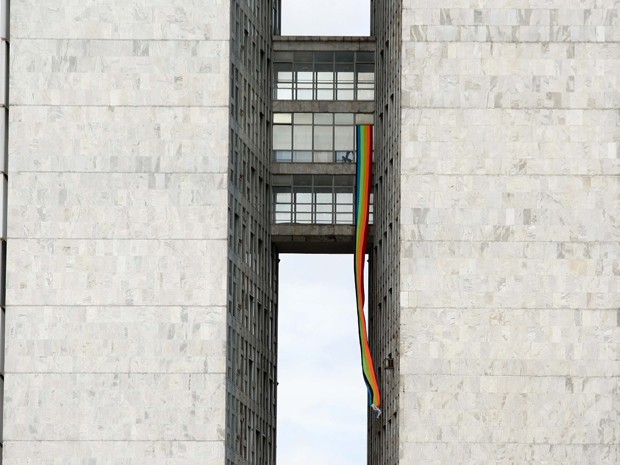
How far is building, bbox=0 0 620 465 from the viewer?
96375 millimetres

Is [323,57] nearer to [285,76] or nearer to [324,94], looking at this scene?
[324,94]

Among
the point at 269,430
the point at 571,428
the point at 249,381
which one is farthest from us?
the point at 269,430

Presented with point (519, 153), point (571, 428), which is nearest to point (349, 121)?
point (519, 153)

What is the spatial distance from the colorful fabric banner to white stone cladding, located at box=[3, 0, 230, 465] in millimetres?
10522

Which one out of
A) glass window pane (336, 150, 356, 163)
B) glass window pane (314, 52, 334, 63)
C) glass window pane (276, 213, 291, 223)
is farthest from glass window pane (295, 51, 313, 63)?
glass window pane (276, 213, 291, 223)

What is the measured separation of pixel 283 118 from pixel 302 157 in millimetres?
2621

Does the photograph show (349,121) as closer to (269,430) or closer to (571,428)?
(269,430)

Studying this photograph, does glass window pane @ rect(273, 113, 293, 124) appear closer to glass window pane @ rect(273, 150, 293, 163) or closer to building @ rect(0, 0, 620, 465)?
glass window pane @ rect(273, 150, 293, 163)

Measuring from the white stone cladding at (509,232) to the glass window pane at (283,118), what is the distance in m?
17.1

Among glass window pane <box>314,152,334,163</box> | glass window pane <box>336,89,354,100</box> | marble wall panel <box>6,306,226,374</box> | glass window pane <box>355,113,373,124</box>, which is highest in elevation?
glass window pane <box>336,89,354,100</box>

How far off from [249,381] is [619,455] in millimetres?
21332

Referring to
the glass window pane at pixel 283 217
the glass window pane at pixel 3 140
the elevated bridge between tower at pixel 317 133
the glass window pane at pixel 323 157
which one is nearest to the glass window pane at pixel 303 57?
the elevated bridge between tower at pixel 317 133

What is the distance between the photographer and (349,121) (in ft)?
375

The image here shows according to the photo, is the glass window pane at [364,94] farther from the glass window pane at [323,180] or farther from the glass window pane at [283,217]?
the glass window pane at [283,217]
